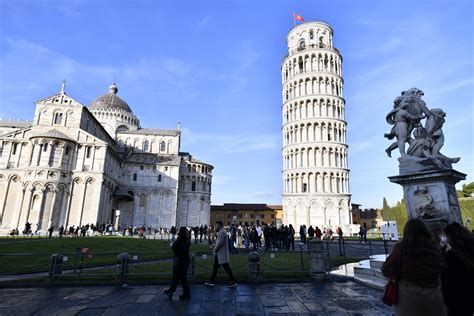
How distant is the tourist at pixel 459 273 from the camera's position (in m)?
3.42

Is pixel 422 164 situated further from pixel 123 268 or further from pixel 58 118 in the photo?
pixel 58 118

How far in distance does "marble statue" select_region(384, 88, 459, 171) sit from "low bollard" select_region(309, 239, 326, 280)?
4.08 meters

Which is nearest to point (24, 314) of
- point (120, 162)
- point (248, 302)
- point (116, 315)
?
point (116, 315)

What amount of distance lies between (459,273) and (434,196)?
14.3 feet

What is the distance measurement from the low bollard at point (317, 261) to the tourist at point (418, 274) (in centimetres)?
700

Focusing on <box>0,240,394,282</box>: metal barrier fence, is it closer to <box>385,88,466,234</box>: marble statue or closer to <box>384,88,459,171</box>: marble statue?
<box>385,88,466,234</box>: marble statue

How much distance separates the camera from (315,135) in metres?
51.0

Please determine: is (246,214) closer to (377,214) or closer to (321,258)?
(377,214)

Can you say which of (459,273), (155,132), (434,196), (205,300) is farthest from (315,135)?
(459,273)

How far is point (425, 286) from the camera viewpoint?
10.2 feet

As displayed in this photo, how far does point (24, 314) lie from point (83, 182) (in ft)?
131

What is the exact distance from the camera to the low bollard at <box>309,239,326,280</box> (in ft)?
32.4

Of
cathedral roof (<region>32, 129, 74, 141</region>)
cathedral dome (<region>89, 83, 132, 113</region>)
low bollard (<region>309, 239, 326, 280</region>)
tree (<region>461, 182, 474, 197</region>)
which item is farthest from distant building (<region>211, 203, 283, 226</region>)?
low bollard (<region>309, 239, 326, 280</region>)

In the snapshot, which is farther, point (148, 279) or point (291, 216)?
point (291, 216)
